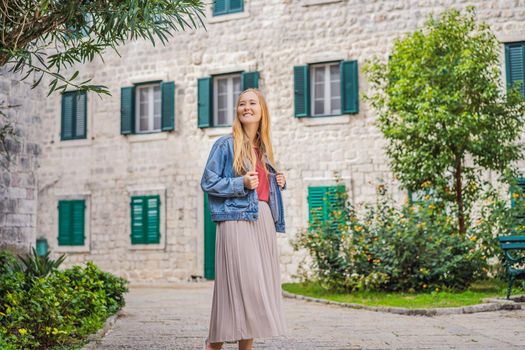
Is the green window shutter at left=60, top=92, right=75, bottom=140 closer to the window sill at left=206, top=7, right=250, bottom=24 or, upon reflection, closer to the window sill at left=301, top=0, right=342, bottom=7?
the window sill at left=206, top=7, right=250, bottom=24

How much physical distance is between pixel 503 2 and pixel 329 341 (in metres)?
12.5

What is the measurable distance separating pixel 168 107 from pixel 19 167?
1004 cm

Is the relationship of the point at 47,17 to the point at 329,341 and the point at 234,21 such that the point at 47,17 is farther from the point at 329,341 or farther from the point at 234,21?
the point at 234,21

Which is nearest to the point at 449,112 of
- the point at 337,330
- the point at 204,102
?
the point at 337,330

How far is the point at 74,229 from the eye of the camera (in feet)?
69.7

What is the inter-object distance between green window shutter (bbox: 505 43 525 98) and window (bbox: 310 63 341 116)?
381 centimetres

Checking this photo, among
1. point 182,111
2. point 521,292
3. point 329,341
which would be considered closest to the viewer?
point 329,341

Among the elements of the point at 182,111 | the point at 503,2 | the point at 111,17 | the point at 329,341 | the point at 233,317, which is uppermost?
the point at 503,2

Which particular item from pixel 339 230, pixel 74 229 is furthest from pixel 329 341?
pixel 74 229

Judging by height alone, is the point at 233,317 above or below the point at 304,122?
below

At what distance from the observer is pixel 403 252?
12656 millimetres

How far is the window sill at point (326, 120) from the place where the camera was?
18.5m

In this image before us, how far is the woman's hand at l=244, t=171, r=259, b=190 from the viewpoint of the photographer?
511 centimetres

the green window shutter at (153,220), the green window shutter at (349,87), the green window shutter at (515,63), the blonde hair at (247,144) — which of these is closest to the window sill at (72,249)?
the green window shutter at (153,220)
